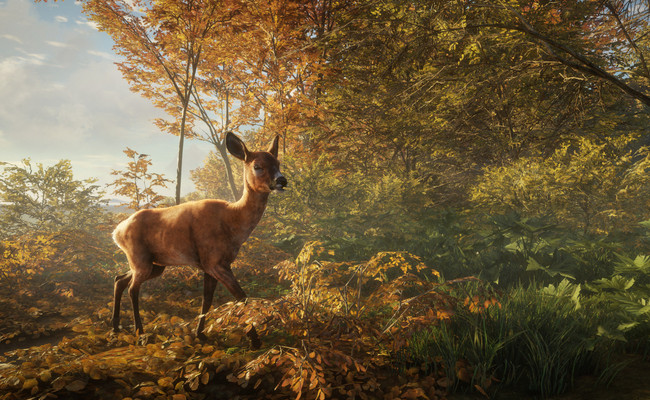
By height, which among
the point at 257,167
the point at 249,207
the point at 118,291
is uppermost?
the point at 257,167

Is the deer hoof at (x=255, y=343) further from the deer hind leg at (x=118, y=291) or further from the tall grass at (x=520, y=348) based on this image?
→ the deer hind leg at (x=118, y=291)

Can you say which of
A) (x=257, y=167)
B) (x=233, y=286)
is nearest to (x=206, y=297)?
(x=233, y=286)

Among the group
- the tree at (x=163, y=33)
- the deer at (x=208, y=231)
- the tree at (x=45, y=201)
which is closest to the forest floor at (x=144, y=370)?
the deer at (x=208, y=231)

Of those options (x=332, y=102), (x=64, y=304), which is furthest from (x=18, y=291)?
(x=332, y=102)

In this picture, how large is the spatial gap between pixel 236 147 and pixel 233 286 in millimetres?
1326

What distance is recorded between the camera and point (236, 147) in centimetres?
296

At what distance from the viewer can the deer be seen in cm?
293

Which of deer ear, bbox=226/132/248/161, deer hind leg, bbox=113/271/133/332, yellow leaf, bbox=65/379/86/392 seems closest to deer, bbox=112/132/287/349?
deer ear, bbox=226/132/248/161

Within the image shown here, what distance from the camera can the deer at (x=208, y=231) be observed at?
293 cm

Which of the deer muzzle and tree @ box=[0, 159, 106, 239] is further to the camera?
tree @ box=[0, 159, 106, 239]

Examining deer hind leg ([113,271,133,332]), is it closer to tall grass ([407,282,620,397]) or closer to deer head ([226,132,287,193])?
deer head ([226,132,287,193])

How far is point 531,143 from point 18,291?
12.7 m

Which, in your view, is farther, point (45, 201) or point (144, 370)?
point (45, 201)

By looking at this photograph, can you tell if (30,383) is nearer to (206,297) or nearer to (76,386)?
(76,386)
